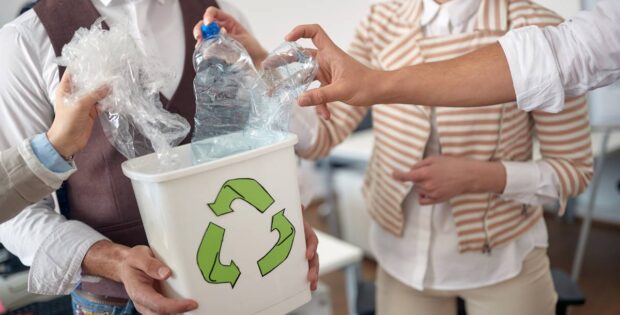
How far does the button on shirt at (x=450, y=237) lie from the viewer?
3.36 ft

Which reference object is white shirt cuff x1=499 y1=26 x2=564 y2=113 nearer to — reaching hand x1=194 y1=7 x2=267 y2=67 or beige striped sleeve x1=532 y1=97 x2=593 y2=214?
beige striped sleeve x1=532 y1=97 x2=593 y2=214

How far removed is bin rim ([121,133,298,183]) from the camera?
0.61 meters

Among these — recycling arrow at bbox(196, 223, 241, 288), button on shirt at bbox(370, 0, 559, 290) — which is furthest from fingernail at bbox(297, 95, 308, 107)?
button on shirt at bbox(370, 0, 559, 290)

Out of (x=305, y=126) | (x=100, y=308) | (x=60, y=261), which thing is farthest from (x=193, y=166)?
(x=305, y=126)

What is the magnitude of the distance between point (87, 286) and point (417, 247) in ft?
2.17

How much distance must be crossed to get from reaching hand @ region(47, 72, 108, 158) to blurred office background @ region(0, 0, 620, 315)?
0.41 metres

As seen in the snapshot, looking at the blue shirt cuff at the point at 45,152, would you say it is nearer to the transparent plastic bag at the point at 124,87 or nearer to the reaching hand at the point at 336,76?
the transparent plastic bag at the point at 124,87

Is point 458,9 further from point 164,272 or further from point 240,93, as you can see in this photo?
point 164,272

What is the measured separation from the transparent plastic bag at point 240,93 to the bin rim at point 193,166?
0.17 feet

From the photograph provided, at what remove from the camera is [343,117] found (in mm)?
1181

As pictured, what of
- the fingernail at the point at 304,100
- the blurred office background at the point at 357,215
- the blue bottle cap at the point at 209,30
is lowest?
the blurred office background at the point at 357,215

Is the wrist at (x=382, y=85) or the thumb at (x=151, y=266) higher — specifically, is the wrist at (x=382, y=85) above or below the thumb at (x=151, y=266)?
above

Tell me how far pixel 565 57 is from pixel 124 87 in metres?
0.64

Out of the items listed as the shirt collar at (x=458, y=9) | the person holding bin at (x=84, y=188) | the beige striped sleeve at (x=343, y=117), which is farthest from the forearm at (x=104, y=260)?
the shirt collar at (x=458, y=9)
